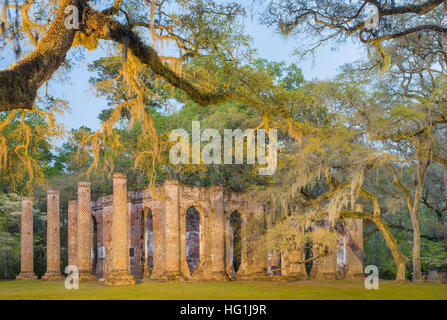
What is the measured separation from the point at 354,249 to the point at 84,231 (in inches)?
539

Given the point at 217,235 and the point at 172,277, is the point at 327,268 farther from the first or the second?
the point at 172,277

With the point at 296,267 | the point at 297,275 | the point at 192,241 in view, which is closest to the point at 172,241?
the point at 297,275

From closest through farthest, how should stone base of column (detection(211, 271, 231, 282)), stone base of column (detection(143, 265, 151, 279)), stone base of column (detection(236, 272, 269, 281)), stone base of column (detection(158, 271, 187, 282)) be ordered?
stone base of column (detection(158, 271, 187, 282)) < stone base of column (detection(211, 271, 231, 282)) < stone base of column (detection(236, 272, 269, 281)) < stone base of column (detection(143, 265, 151, 279))

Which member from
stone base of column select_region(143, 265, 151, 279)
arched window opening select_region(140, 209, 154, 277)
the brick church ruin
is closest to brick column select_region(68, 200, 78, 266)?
the brick church ruin

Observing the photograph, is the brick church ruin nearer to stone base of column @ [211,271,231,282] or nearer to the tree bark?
stone base of column @ [211,271,231,282]

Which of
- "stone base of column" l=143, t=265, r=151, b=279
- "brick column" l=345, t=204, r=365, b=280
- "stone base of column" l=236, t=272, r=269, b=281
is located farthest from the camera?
"stone base of column" l=143, t=265, r=151, b=279

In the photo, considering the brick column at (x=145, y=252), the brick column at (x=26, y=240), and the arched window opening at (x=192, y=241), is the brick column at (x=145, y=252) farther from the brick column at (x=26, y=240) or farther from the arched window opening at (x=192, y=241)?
the brick column at (x=26, y=240)

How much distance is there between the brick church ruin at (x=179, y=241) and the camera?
2444cm

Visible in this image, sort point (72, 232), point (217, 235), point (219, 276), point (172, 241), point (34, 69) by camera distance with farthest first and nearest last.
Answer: point (72, 232) < point (217, 235) < point (219, 276) < point (172, 241) < point (34, 69)

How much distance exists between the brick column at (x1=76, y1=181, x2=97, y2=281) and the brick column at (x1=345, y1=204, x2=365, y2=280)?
516 inches

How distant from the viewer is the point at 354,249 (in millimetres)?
27766

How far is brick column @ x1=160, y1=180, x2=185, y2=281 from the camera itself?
77.2 feet

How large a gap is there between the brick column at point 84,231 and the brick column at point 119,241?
152 inches
